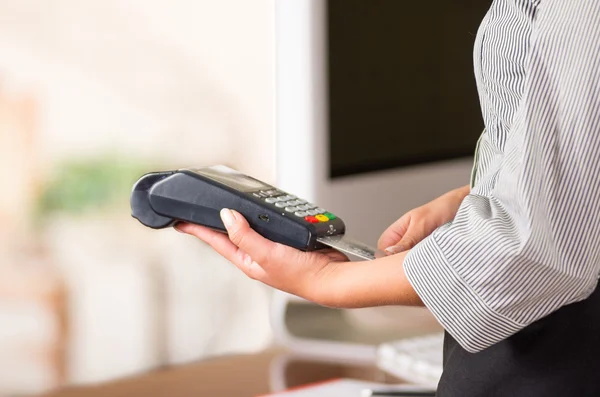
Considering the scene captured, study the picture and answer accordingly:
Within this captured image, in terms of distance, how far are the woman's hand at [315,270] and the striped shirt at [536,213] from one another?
0.07 feet

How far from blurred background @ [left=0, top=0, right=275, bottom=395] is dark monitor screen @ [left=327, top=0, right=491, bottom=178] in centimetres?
84

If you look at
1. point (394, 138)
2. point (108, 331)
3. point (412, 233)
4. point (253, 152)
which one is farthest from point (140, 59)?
point (412, 233)

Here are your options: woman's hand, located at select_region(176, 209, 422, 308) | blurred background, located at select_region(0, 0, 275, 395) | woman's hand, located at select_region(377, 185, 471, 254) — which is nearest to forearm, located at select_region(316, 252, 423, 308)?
woman's hand, located at select_region(176, 209, 422, 308)

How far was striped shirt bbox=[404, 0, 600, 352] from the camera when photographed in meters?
0.43

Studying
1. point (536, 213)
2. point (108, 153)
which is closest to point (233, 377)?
point (536, 213)

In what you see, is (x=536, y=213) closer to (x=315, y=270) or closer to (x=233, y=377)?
(x=315, y=270)

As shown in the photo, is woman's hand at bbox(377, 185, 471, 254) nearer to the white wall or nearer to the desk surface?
the desk surface

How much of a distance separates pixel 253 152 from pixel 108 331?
456mm

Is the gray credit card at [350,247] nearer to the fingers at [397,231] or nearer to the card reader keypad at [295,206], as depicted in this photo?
the card reader keypad at [295,206]

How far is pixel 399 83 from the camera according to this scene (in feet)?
3.20

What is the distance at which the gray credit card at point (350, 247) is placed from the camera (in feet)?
1.68

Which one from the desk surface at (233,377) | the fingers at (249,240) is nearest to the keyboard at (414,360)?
the desk surface at (233,377)

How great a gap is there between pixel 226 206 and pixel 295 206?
0.04 metres

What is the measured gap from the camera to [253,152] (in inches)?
75.0
